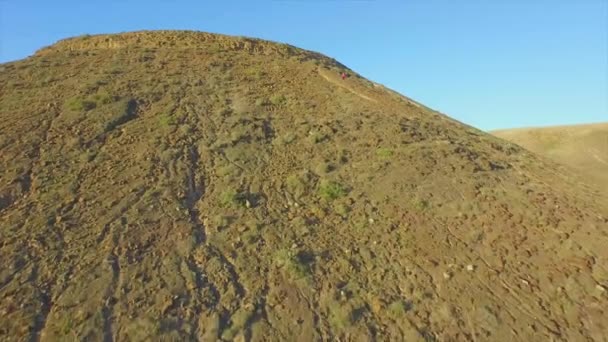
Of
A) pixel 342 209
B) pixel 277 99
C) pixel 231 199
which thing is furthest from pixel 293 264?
pixel 277 99

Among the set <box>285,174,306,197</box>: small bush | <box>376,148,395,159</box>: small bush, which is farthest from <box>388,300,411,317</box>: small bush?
<box>376,148,395,159</box>: small bush

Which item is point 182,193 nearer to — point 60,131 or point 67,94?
point 60,131

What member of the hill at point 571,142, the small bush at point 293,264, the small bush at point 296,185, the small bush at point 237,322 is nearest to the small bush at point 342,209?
the small bush at point 296,185

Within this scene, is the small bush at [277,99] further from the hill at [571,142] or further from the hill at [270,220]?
the hill at [571,142]

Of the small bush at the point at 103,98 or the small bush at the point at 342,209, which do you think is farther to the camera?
the small bush at the point at 103,98

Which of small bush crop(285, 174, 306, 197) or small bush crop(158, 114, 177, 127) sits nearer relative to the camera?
small bush crop(285, 174, 306, 197)

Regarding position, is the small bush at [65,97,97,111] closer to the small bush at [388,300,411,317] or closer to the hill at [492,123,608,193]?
the small bush at [388,300,411,317]

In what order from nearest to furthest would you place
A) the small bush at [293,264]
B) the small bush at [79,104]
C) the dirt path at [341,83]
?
the small bush at [293,264], the small bush at [79,104], the dirt path at [341,83]
